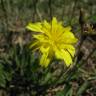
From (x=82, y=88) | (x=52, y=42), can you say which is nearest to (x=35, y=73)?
(x=82, y=88)

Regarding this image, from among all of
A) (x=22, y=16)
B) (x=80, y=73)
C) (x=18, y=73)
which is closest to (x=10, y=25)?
(x=22, y=16)

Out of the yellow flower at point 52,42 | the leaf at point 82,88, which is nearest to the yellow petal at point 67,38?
the yellow flower at point 52,42

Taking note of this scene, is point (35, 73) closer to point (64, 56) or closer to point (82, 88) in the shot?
point (82, 88)

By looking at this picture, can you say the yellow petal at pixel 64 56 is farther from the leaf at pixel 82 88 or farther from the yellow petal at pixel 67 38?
the leaf at pixel 82 88

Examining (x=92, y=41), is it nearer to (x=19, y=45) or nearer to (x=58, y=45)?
(x=19, y=45)

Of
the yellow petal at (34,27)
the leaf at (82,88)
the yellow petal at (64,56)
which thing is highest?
the yellow petal at (34,27)

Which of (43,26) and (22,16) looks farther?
(22,16)

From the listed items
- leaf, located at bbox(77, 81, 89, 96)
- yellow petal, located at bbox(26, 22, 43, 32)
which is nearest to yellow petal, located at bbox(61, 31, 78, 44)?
yellow petal, located at bbox(26, 22, 43, 32)

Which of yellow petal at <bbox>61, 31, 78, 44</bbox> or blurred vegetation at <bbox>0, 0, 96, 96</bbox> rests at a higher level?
yellow petal at <bbox>61, 31, 78, 44</bbox>

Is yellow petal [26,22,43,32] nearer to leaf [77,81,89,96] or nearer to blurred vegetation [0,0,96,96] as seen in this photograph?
blurred vegetation [0,0,96,96]
